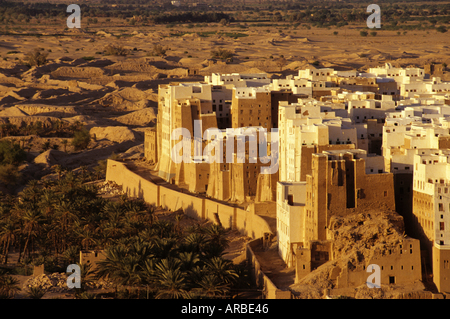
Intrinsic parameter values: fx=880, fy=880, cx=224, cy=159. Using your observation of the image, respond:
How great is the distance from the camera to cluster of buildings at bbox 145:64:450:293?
33.2m

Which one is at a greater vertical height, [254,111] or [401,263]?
[254,111]

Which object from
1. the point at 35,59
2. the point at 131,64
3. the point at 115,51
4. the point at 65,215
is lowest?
the point at 65,215

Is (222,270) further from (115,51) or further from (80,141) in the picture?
(115,51)

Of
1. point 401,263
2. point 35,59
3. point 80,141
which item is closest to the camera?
point 401,263

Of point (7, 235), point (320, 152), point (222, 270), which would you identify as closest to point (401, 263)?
point (222, 270)

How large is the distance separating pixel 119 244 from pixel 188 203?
11170mm

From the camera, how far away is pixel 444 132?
128 feet

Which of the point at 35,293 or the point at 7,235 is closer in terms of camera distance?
the point at 35,293

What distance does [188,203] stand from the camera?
46.0m

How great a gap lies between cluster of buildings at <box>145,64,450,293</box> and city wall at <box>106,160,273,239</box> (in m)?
1.22

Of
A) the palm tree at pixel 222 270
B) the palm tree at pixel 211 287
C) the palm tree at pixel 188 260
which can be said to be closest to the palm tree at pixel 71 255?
the palm tree at pixel 188 260

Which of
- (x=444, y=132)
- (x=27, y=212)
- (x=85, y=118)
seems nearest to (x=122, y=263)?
(x=27, y=212)

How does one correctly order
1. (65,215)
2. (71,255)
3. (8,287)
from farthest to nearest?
(65,215), (71,255), (8,287)

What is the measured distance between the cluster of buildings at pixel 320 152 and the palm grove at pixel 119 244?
3524 mm
